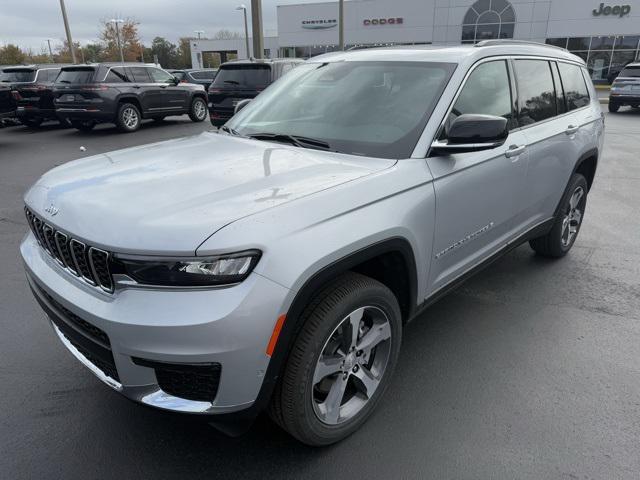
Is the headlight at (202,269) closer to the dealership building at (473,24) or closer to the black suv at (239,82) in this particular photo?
the black suv at (239,82)

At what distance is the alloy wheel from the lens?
89.1 inches

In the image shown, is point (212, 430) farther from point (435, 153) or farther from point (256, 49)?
point (256, 49)

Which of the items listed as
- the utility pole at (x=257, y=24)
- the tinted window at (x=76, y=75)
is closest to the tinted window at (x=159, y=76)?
the tinted window at (x=76, y=75)

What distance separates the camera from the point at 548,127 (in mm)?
3762

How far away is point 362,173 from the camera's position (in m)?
2.36

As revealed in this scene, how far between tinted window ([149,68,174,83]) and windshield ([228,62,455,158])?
11764 mm

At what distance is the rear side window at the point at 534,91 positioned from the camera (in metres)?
3.52

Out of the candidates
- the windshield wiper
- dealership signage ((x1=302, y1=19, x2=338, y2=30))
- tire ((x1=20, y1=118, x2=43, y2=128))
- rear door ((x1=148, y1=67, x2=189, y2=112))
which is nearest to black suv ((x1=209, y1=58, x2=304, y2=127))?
rear door ((x1=148, y1=67, x2=189, y2=112))

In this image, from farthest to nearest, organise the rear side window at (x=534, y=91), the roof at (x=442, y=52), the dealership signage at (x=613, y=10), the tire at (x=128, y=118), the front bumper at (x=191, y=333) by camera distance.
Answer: the dealership signage at (x=613, y=10)
the tire at (x=128, y=118)
the rear side window at (x=534, y=91)
the roof at (x=442, y=52)
the front bumper at (x=191, y=333)

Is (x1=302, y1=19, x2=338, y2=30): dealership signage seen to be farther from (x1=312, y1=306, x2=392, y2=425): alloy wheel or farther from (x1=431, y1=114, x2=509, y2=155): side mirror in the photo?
(x1=312, y1=306, x2=392, y2=425): alloy wheel

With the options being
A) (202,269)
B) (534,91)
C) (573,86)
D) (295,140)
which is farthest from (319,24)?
(202,269)

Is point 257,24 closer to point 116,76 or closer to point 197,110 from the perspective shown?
point 197,110

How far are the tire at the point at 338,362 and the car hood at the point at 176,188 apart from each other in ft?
1.66

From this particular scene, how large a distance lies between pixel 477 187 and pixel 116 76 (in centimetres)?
1235
